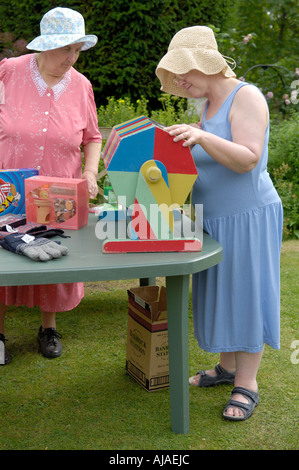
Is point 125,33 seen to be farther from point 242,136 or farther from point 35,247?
point 35,247

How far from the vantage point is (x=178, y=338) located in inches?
93.4

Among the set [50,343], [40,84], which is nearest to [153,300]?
[50,343]

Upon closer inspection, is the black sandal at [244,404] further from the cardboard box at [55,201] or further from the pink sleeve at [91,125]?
the pink sleeve at [91,125]

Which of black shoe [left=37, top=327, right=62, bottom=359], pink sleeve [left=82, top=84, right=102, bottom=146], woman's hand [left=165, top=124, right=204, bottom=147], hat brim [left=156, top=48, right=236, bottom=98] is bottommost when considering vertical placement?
black shoe [left=37, top=327, right=62, bottom=359]

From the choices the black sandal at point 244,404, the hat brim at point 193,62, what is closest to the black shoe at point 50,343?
the black sandal at point 244,404

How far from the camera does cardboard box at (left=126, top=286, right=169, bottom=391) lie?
9.21 ft

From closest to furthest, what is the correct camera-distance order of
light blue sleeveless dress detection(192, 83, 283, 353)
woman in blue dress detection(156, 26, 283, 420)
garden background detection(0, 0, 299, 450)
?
1. woman in blue dress detection(156, 26, 283, 420)
2. light blue sleeveless dress detection(192, 83, 283, 353)
3. garden background detection(0, 0, 299, 450)

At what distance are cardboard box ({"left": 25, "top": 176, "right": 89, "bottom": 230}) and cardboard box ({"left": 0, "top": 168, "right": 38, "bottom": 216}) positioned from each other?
10cm

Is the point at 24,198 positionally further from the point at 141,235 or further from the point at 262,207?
the point at 262,207

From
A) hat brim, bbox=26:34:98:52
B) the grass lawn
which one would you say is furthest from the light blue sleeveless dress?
hat brim, bbox=26:34:98:52

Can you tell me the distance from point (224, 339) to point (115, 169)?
3.17 ft

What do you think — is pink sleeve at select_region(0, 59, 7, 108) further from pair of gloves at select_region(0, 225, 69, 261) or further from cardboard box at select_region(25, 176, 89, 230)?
pair of gloves at select_region(0, 225, 69, 261)

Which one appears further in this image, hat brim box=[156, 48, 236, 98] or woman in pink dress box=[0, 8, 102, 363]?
woman in pink dress box=[0, 8, 102, 363]
